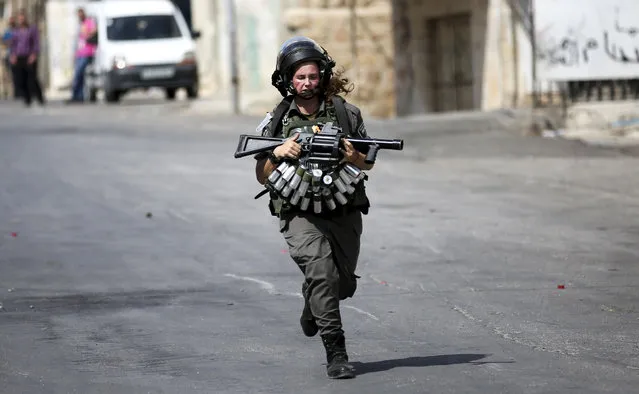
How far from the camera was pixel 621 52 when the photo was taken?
65.9 ft

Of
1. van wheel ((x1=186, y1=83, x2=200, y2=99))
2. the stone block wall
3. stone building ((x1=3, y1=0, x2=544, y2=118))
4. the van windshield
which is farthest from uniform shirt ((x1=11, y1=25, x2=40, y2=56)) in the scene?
the stone block wall

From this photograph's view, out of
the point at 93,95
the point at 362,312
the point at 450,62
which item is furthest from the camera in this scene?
the point at 93,95

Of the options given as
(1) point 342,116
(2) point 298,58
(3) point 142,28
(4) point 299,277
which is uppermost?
(3) point 142,28

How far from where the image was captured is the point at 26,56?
3288 centimetres

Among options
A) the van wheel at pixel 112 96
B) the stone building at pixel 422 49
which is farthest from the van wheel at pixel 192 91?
the stone building at pixel 422 49

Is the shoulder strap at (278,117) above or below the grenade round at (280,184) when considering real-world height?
above

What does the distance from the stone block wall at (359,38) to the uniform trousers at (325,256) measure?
19.4 metres

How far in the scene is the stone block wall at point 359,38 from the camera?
88.0 feet

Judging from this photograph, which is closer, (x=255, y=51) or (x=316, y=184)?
(x=316, y=184)

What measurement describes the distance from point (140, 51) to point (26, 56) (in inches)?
122

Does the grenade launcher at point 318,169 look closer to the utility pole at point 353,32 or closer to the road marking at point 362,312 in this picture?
the road marking at point 362,312

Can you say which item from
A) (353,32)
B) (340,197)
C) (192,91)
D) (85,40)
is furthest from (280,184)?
(192,91)

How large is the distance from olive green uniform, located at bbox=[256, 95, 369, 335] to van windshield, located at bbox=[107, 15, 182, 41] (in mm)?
28850

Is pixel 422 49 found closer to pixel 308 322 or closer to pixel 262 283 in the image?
pixel 262 283
